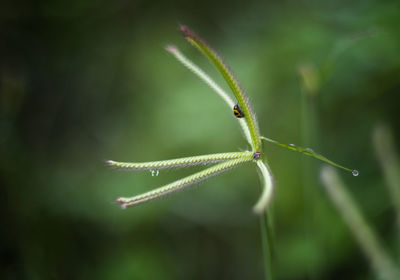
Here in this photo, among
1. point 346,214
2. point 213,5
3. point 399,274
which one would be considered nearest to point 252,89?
point 213,5

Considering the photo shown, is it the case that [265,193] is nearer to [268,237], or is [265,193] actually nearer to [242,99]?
[242,99]

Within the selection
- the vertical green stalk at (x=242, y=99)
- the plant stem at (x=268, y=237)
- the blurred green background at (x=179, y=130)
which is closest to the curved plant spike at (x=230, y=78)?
the vertical green stalk at (x=242, y=99)

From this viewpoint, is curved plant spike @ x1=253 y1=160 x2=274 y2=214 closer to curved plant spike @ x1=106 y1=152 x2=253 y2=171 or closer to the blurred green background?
curved plant spike @ x1=106 y1=152 x2=253 y2=171

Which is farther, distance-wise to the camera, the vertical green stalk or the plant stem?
the plant stem

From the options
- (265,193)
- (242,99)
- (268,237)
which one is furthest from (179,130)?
(265,193)

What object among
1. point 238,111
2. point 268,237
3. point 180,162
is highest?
point 238,111

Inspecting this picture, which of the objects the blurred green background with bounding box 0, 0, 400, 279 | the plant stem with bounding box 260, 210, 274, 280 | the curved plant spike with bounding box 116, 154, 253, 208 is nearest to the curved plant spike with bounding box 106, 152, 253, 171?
the curved plant spike with bounding box 116, 154, 253, 208
